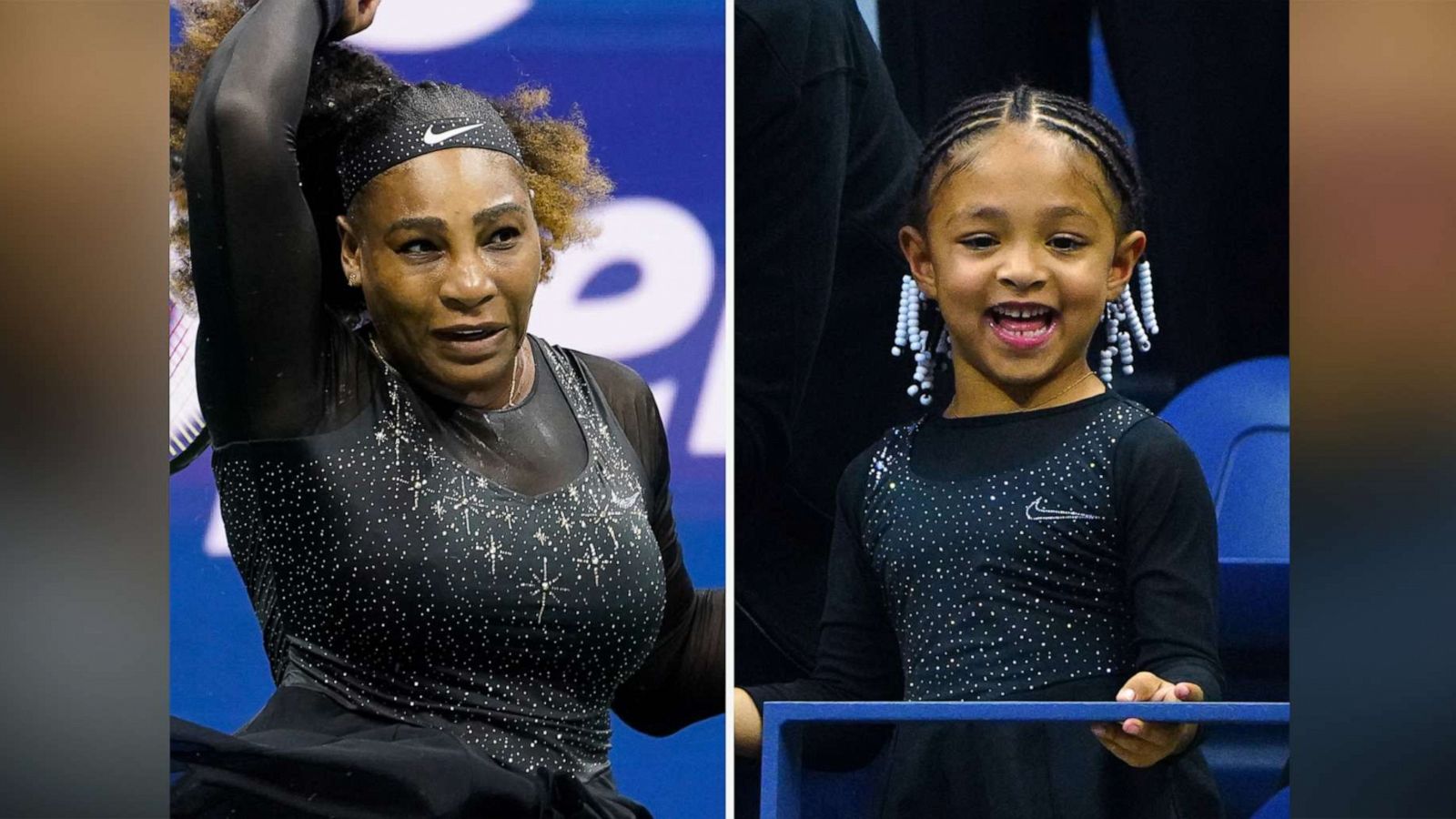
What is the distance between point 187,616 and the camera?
2059 mm

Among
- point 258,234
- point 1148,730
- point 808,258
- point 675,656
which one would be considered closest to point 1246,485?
point 1148,730

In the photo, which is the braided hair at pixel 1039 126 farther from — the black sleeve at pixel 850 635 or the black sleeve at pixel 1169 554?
the black sleeve at pixel 850 635

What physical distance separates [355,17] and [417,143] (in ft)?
0.75

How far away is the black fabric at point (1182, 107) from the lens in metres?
2.02

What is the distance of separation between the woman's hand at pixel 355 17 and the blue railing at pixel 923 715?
1.18 meters

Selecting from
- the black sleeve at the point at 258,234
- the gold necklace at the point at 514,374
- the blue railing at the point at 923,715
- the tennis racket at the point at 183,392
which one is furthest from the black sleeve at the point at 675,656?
the tennis racket at the point at 183,392

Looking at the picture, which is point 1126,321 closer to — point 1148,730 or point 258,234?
point 1148,730

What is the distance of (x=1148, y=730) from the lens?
1.96 metres

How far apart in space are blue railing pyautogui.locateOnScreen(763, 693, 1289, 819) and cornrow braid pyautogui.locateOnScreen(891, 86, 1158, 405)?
48 centimetres

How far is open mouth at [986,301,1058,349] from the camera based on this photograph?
1995mm
